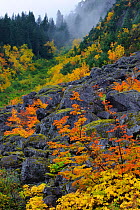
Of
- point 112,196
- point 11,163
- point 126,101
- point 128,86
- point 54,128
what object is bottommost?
point 11,163

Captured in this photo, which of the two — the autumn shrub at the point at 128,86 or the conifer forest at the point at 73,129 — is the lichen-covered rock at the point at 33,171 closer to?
the conifer forest at the point at 73,129

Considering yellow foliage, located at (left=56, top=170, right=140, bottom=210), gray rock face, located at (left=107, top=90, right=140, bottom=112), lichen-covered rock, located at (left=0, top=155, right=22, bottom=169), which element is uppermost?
gray rock face, located at (left=107, top=90, right=140, bottom=112)

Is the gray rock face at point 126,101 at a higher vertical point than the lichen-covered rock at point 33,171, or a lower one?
higher

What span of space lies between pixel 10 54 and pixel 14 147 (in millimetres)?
56640

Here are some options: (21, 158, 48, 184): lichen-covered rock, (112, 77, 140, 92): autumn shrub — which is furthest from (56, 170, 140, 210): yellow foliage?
(112, 77, 140, 92): autumn shrub

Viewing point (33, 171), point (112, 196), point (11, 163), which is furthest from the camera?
point (11, 163)

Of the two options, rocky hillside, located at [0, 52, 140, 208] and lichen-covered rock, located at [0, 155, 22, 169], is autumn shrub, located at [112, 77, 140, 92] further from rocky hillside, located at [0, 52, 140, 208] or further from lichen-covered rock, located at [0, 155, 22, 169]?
lichen-covered rock, located at [0, 155, 22, 169]

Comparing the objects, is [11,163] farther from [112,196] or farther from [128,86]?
[128,86]

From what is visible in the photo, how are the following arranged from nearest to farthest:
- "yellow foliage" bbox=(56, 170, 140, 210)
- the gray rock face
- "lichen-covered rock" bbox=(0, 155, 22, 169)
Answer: "yellow foliage" bbox=(56, 170, 140, 210) < "lichen-covered rock" bbox=(0, 155, 22, 169) < the gray rock face

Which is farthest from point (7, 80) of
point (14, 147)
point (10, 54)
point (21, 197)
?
point (21, 197)

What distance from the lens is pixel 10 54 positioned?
64.5 m

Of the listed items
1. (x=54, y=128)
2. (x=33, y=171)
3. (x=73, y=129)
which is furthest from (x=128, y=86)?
(x=33, y=171)

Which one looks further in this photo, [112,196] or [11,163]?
[11,163]

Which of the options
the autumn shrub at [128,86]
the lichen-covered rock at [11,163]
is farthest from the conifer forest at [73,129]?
the autumn shrub at [128,86]
